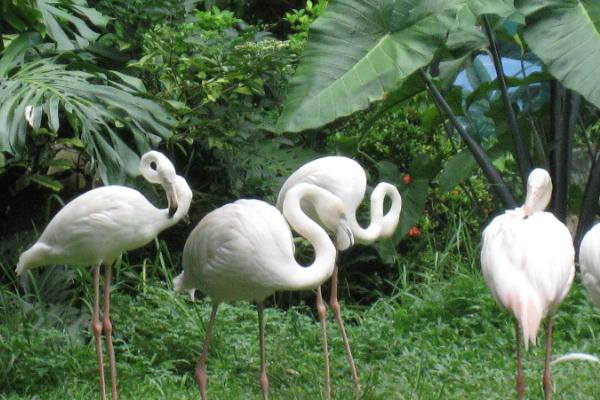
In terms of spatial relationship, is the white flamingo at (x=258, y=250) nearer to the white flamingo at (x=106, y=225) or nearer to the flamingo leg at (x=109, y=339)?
the white flamingo at (x=106, y=225)

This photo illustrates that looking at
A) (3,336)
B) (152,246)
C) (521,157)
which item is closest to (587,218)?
(521,157)

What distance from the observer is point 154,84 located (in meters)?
8.08

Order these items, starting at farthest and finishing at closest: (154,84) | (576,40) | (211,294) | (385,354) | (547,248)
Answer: (154,84), (385,354), (576,40), (211,294), (547,248)

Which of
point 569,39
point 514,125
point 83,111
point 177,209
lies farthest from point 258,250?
point 514,125

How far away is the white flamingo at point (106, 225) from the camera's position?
5688mm

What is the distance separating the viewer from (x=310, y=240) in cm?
555

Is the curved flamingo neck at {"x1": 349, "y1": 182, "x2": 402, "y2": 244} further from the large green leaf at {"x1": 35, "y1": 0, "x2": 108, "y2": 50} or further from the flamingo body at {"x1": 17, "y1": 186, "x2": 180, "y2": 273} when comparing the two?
the large green leaf at {"x1": 35, "y1": 0, "x2": 108, "y2": 50}

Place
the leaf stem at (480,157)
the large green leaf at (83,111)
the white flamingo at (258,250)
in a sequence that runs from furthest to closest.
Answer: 1. the leaf stem at (480,157)
2. the large green leaf at (83,111)
3. the white flamingo at (258,250)

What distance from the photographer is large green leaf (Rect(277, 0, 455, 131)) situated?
618 centimetres

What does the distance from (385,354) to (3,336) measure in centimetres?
214

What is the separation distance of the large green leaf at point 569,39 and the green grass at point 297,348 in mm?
1531

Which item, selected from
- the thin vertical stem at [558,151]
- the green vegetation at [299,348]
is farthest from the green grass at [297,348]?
the thin vertical stem at [558,151]

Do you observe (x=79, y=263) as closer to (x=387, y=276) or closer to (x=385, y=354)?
(x=385, y=354)

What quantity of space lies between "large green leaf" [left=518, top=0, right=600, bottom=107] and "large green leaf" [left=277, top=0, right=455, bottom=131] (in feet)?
1.56
